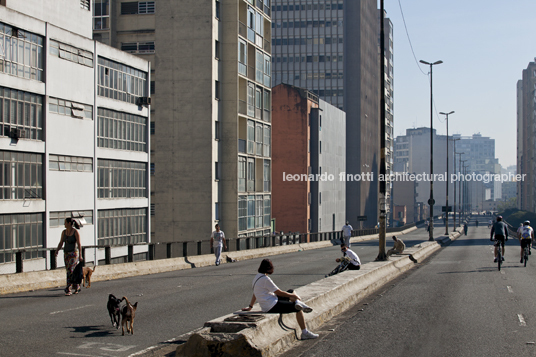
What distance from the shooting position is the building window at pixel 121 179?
33.6m

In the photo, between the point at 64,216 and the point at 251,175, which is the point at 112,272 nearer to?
the point at 64,216

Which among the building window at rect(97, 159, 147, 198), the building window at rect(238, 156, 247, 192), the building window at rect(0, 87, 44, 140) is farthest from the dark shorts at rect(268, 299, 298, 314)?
the building window at rect(238, 156, 247, 192)

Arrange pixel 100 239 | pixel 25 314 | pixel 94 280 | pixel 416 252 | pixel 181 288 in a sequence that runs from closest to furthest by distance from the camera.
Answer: pixel 25 314, pixel 181 288, pixel 94 280, pixel 416 252, pixel 100 239

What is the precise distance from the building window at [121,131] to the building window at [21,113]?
521cm

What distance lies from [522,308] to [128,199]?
26540 mm

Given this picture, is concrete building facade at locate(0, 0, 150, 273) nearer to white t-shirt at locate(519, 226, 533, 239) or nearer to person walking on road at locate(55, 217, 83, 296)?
person walking on road at locate(55, 217, 83, 296)

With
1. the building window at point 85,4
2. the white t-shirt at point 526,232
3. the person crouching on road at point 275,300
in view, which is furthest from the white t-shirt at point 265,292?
the building window at point 85,4

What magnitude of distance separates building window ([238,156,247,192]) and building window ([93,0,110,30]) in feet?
51.3

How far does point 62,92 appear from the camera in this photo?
96.9ft

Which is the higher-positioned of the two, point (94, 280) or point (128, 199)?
point (128, 199)

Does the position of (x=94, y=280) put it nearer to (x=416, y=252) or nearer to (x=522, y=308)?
(x=522, y=308)

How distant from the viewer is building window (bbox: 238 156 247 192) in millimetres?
51344

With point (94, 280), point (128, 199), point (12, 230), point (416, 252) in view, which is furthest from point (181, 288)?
point (128, 199)

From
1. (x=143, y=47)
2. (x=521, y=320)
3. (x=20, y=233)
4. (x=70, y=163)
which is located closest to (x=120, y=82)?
(x=70, y=163)
